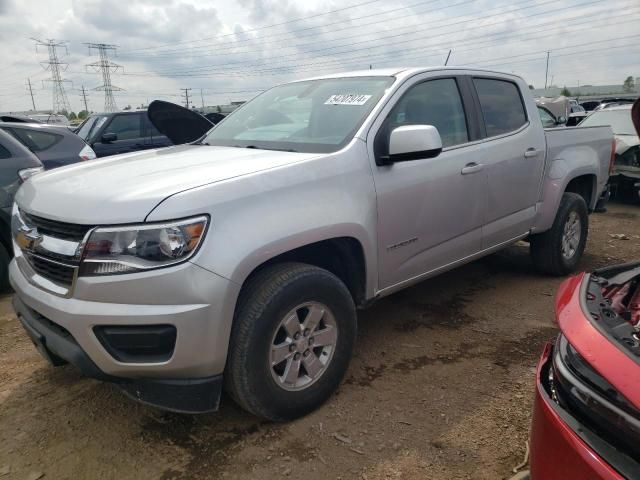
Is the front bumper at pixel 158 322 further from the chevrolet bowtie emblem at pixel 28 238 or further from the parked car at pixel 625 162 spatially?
the parked car at pixel 625 162

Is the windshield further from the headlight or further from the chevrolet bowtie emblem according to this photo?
the headlight

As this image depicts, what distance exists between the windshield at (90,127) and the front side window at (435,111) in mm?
7730

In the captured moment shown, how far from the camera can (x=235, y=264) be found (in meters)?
2.16

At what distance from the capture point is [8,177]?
452cm

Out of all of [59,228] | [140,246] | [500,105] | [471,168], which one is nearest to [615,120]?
[500,105]

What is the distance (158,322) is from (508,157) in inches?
115

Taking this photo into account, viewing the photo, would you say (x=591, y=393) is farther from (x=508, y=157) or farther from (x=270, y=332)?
(x=508, y=157)

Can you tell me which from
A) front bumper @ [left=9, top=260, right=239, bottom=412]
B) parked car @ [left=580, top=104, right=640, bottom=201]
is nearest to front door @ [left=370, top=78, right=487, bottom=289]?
front bumper @ [left=9, top=260, right=239, bottom=412]

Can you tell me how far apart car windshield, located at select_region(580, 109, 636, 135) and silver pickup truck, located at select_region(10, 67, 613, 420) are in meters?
6.38

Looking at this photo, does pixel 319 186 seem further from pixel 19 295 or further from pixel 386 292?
pixel 19 295

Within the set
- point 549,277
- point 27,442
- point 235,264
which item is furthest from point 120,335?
point 549,277

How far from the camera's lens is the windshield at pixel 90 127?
31.2 ft

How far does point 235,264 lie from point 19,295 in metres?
1.20

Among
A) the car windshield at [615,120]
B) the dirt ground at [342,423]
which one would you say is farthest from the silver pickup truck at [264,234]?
the car windshield at [615,120]
